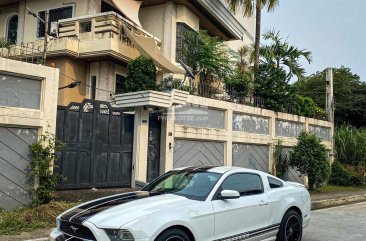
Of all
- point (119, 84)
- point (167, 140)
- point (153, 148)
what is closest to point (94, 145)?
point (153, 148)

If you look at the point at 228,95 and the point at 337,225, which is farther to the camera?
the point at 228,95

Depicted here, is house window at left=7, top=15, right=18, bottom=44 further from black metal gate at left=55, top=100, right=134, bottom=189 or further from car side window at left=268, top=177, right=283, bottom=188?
car side window at left=268, top=177, right=283, bottom=188

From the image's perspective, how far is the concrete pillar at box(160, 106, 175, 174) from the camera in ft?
41.7

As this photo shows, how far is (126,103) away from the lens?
12016mm

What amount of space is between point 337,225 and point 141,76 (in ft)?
21.7

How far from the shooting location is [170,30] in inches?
678

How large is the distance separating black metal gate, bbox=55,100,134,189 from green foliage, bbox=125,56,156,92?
86cm

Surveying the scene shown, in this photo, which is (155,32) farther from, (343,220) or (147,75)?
(343,220)

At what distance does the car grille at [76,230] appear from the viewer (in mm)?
4984

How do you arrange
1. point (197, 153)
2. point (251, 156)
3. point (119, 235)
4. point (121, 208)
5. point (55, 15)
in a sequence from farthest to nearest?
point (55, 15)
point (251, 156)
point (197, 153)
point (121, 208)
point (119, 235)

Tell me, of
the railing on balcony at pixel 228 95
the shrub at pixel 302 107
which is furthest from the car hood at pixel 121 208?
the shrub at pixel 302 107

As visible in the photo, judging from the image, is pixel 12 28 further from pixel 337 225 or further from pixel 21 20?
pixel 337 225

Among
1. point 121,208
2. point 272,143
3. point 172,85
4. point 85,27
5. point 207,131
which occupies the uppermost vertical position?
point 85,27

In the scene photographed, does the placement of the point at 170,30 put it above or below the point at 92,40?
above
